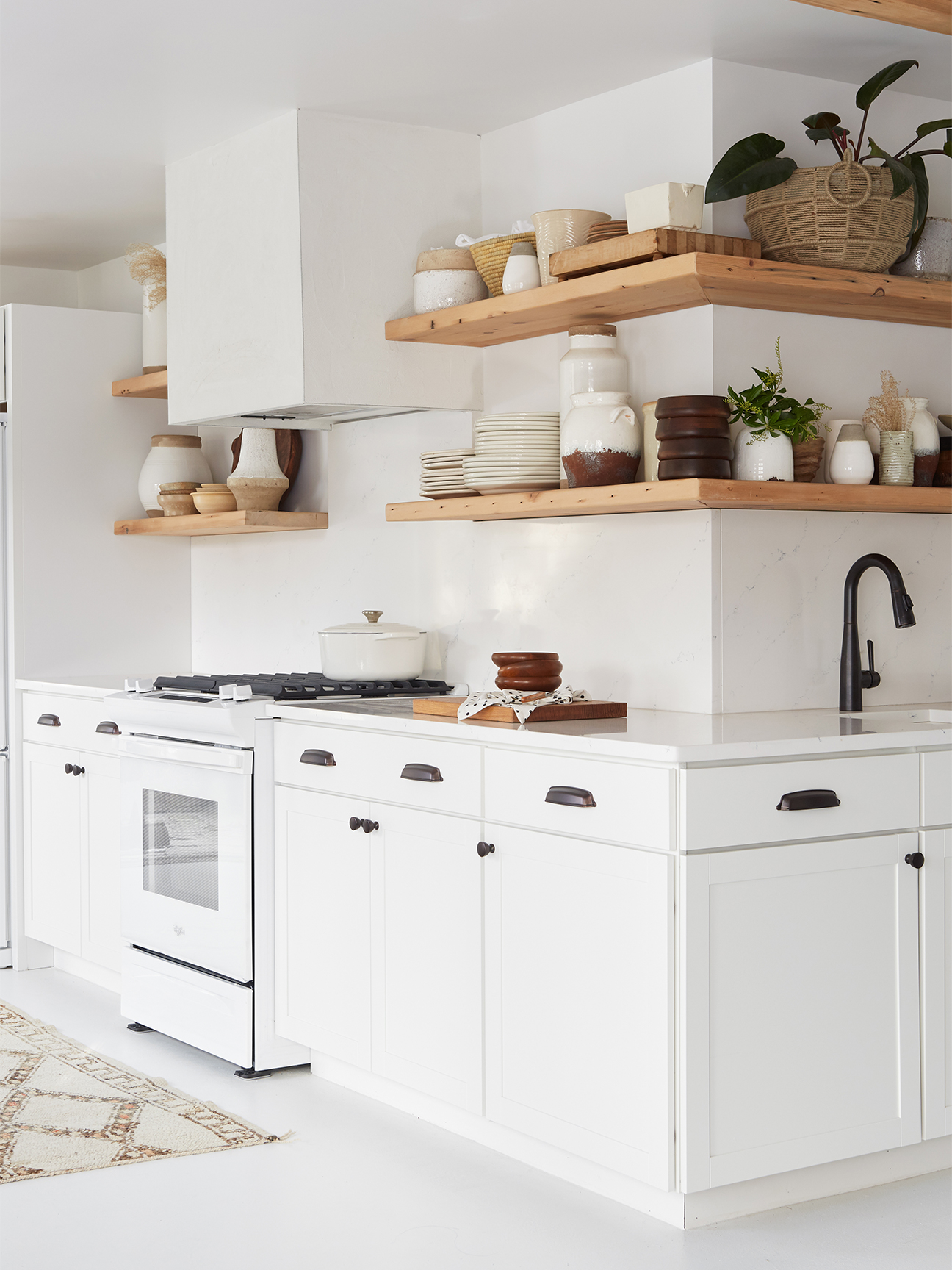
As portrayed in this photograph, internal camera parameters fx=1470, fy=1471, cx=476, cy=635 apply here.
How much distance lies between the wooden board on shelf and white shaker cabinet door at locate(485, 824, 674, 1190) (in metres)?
1.65

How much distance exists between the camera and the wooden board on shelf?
2803 mm

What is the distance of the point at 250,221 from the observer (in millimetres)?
3951

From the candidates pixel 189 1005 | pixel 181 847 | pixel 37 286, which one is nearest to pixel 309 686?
pixel 181 847

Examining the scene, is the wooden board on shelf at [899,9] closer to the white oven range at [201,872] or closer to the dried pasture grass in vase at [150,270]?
the white oven range at [201,872]

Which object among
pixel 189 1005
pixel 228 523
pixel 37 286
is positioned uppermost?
pixel 37 286

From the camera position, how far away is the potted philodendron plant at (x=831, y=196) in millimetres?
3156

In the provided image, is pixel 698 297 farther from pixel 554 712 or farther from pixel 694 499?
pixel 554 712

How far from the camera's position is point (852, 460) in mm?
3332

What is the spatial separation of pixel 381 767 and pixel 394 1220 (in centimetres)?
97

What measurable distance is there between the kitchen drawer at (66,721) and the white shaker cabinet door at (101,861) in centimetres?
5

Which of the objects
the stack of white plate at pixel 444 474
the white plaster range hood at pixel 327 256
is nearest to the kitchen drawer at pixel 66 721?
the white plaster range hood at pixel 327 256

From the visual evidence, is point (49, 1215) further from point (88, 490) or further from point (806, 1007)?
point (88, 490)

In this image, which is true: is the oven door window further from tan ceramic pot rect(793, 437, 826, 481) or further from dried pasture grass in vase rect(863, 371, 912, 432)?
dried pasture grass in vase rect(863, 371, 912, 432)

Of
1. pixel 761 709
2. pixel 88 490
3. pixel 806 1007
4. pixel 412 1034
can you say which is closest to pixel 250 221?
pixel 88 490
